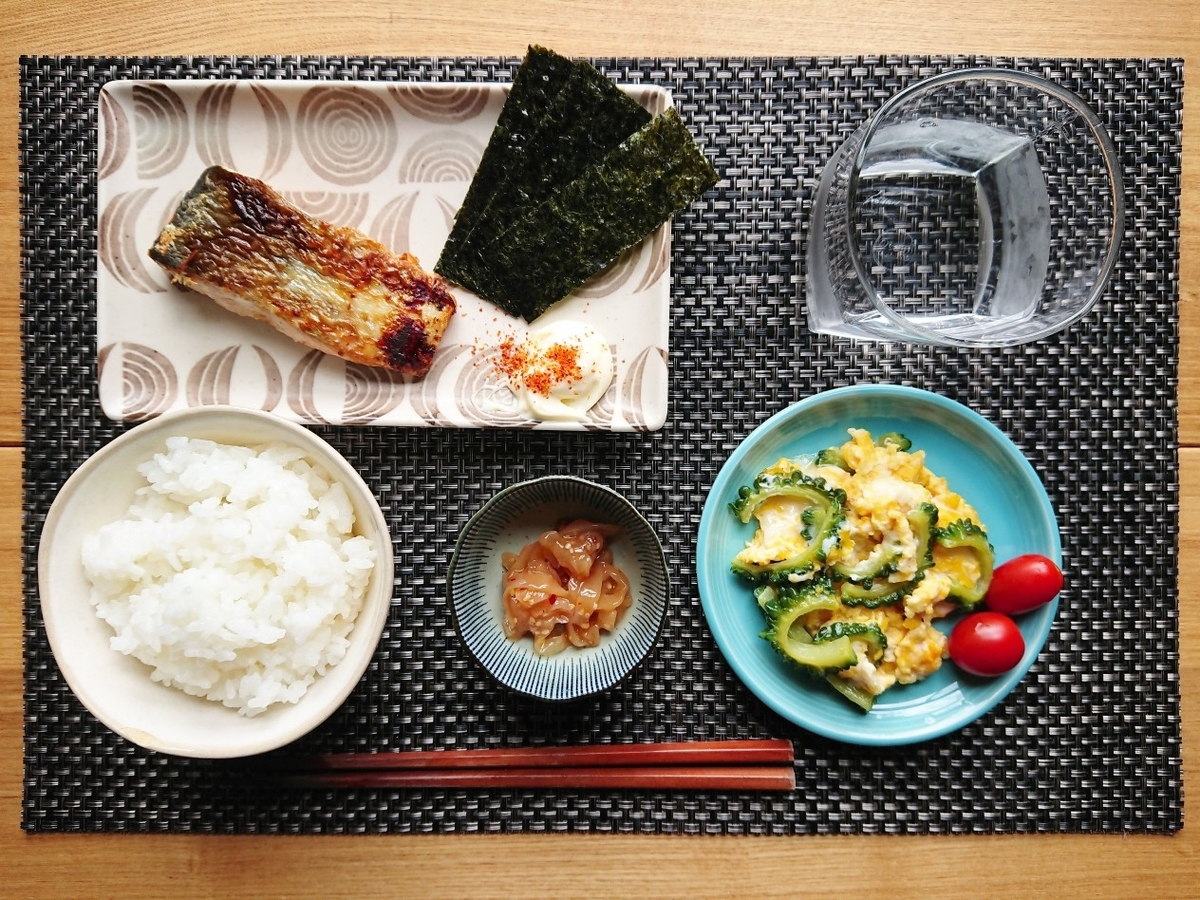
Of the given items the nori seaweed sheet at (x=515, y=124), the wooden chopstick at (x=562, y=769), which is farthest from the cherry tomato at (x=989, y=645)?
the nori seaweed sheet at (x=515, y=124)

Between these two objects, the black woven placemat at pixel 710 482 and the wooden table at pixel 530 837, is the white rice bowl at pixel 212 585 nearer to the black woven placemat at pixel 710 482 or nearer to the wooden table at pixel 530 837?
the black woven placemat at pixel 710 482

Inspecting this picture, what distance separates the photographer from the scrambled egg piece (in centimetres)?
204

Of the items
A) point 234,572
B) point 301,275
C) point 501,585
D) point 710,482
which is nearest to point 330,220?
point 301,275

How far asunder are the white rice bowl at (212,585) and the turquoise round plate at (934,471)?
0.83m

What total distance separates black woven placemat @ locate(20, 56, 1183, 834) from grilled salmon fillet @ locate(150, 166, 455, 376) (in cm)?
28

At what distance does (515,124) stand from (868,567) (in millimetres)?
1374

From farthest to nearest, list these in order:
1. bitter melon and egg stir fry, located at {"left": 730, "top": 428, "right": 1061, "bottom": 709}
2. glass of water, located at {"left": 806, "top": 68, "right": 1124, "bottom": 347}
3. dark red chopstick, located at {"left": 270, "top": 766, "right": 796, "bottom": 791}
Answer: dark red chopstick, located at {"left": 270, "top": 766, "right": 796, "bottom": 791} → bitter melon and egg stir fry, located at {"left": 730, "top": 428, "right": 1061, "bottom": 709} → glass of water, located at {"left": 806, "top": 68, "right": 1124, "bottom": 347}

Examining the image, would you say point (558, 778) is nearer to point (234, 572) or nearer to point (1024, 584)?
point (234, 572)

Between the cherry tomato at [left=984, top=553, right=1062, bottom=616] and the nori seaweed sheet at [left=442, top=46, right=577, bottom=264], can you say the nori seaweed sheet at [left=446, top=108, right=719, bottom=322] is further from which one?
the cherry tomato at [left=984, top=553, right=1062, bottom=616]

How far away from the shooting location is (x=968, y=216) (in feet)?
7.14

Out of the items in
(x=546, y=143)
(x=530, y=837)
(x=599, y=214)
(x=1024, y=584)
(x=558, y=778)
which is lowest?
(x=530, y=837)

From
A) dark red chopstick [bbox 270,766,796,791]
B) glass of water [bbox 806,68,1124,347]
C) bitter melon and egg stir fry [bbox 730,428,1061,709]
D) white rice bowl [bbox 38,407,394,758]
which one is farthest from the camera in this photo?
dark red chopstick [bbox 270,766,796,791]

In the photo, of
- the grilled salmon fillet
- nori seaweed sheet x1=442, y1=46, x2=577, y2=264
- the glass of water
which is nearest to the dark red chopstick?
the grilled salmon fillet

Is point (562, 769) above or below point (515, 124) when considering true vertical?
below
